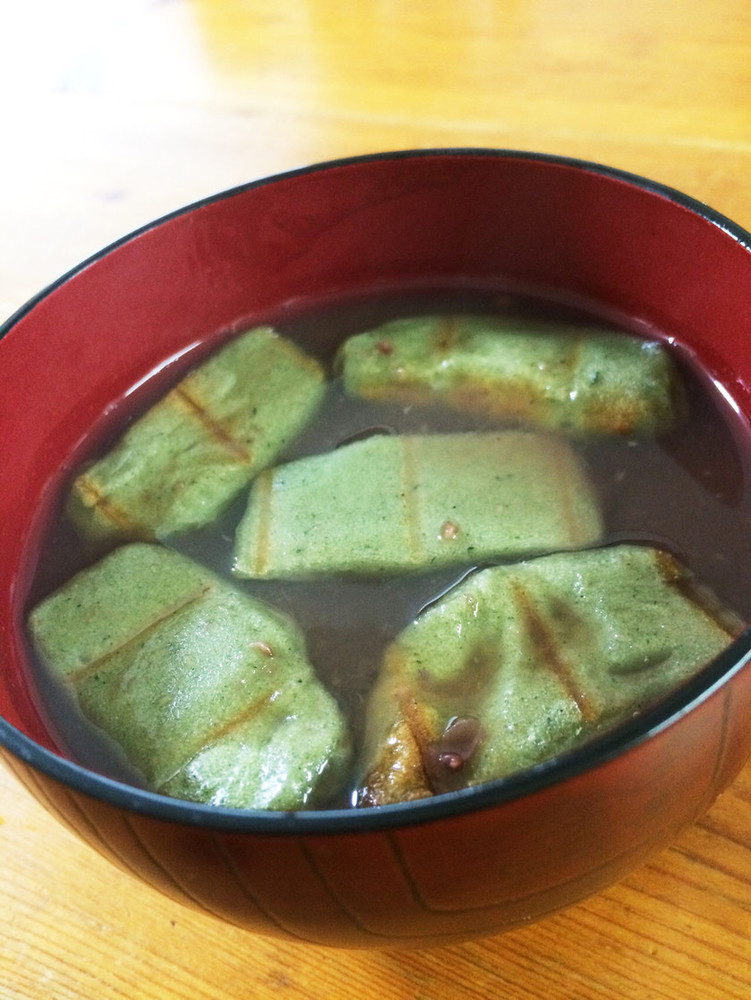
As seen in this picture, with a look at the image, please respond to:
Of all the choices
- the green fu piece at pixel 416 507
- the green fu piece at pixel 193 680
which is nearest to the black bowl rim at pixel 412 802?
the green fu piece at pixel 193 680

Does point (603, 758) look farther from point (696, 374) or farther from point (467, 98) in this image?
point (467, 98)

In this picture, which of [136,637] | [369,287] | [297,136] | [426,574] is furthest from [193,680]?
[297,136]

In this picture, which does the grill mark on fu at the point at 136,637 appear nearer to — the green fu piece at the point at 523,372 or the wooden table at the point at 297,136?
the wooden table at the point at 297,136

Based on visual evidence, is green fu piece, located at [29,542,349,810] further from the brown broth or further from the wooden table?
the wooden table

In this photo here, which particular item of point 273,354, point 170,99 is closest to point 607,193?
point 273,354

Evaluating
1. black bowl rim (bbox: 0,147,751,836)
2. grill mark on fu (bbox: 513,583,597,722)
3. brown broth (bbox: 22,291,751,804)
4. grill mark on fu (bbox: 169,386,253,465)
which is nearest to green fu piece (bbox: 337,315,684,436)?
brown broth (bbox: 22,291,751,804)

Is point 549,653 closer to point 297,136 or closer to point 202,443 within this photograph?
point 202,443
